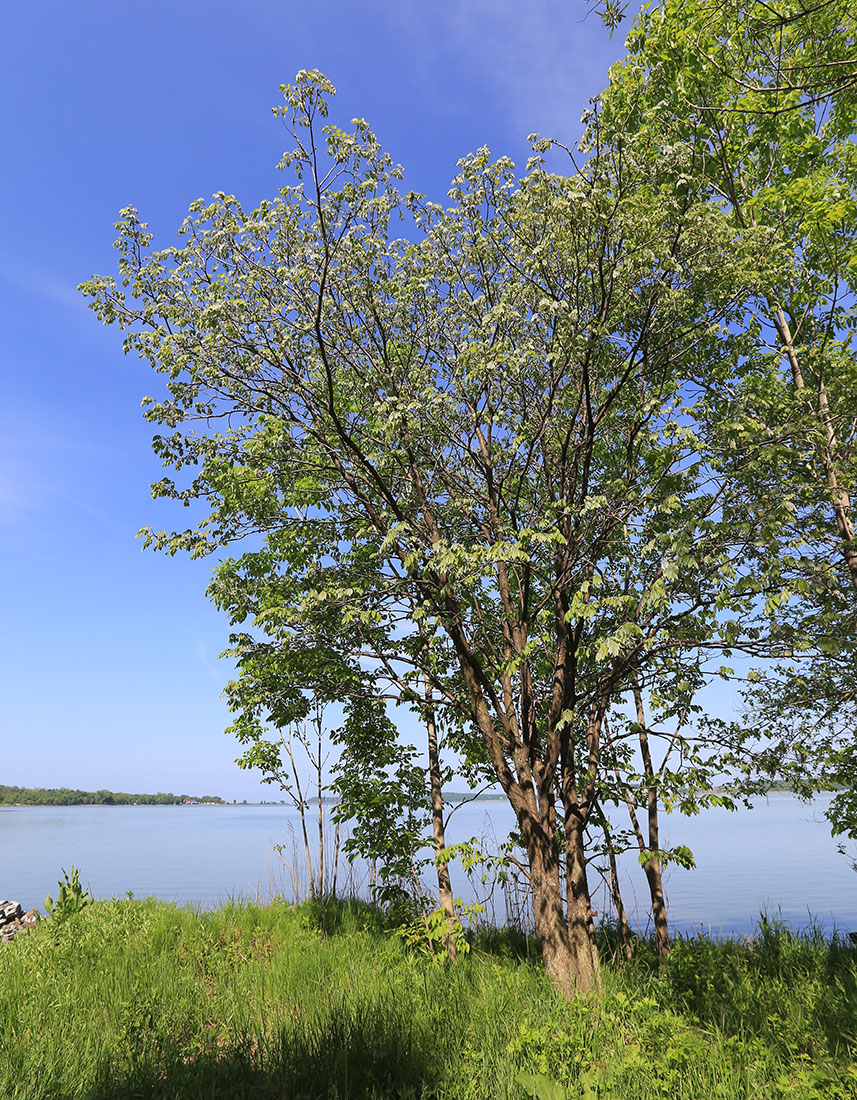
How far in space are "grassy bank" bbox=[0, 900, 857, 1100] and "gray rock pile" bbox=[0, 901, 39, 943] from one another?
10.8 feet

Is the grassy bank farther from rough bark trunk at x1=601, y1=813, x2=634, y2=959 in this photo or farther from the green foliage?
rough bark trunk at x1=601, y1=813, x2=634, y2=959

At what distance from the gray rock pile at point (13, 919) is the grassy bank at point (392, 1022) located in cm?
330

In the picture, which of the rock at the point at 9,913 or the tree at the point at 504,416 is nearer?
the tree at the point at 504,416

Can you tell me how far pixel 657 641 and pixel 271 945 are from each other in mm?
6817

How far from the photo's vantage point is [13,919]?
40.7ft

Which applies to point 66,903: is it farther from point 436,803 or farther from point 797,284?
point 797,284

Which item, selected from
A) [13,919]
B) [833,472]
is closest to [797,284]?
[833,472]

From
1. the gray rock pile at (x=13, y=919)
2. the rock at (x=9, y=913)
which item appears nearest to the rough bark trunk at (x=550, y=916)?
the gray rock pile at (x=13, y=919)

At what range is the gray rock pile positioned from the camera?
11.9 meters

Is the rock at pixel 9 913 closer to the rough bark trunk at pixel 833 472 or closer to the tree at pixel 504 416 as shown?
the tree at pixel 504 416

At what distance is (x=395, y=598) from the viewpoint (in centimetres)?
956

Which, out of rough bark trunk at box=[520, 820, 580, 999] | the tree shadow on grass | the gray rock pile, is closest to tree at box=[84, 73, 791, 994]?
rough bark trunk at box=[520, 820, 580, 999]

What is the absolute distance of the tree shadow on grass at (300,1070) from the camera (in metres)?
4.53

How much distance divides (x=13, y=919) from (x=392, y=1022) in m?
10.1
